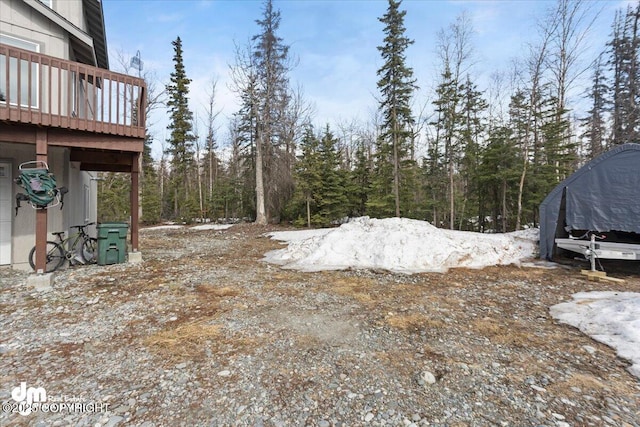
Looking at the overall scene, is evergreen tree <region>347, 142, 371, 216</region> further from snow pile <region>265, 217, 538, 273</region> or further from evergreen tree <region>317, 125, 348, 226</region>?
snow pile <region>265, 217, 538, 273</region>

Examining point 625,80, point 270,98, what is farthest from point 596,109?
point 270,98

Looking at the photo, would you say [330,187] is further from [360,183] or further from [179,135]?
[179,135]

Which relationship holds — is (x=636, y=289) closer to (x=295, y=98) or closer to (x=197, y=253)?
(x=197, y=253)

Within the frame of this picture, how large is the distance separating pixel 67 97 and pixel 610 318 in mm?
10121

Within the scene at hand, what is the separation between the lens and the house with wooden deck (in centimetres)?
522

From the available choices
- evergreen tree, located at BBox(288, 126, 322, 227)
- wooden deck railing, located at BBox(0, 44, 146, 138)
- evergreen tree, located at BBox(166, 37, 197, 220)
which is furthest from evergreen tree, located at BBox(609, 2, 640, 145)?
evergreen tree, located at BBox(166, 37, 197, 220)

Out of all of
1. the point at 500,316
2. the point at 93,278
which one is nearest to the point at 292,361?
the point at 500,316

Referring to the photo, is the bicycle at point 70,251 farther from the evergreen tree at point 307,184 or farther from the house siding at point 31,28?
the evergreen tree at point 307,184

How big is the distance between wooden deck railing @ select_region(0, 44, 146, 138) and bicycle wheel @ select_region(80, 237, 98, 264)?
9.66ft

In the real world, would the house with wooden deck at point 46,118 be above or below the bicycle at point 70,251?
above

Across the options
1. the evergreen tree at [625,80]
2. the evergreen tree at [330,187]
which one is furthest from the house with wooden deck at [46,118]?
the evergreen tree at [625,80]

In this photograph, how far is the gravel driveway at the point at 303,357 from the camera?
2.18m

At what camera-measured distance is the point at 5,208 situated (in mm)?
6066

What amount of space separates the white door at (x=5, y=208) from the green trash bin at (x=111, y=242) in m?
1.64
